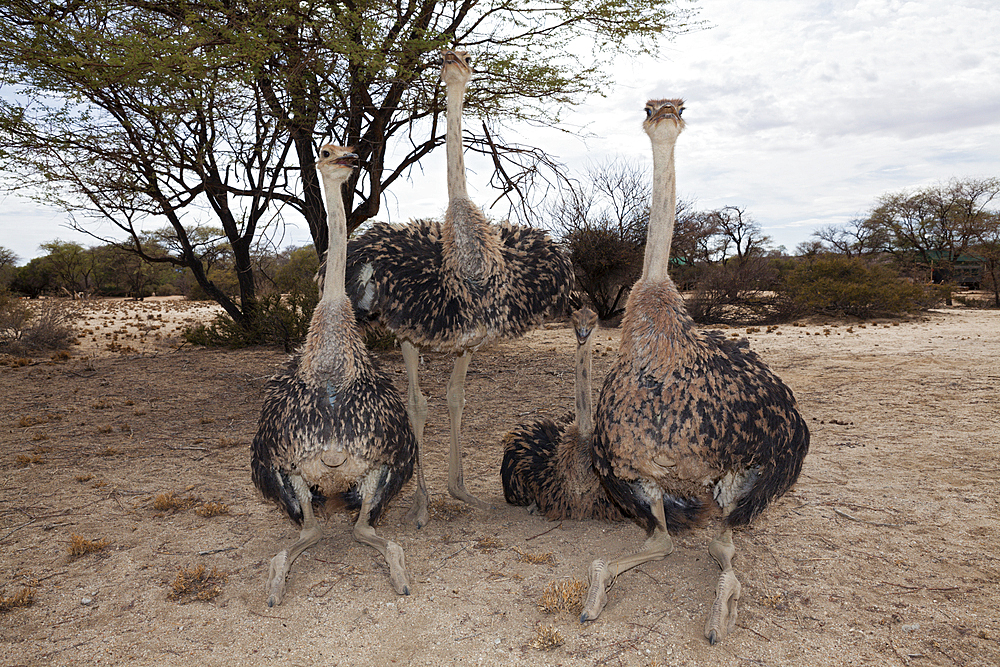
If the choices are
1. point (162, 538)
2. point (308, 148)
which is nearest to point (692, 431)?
point (162, 538)

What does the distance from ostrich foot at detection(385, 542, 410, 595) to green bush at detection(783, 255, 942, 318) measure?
1531 cm

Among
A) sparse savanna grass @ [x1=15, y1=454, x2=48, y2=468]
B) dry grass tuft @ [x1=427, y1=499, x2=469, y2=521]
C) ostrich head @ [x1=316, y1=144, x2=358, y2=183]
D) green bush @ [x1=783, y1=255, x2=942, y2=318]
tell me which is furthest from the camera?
green bush @ [x1=783, y1=255, x2=942, y2=318]

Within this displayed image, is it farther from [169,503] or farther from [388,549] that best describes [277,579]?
[169,503]

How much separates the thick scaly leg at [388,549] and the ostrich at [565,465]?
1181 mm

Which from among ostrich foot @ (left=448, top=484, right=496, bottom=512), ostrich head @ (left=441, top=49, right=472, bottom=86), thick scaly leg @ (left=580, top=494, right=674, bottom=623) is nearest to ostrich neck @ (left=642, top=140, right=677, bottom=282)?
thick scaly leg @ (left=580, top=494, right=674, bottom=623)

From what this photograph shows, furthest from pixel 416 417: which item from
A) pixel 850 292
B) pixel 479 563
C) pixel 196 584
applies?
pixel 850 292

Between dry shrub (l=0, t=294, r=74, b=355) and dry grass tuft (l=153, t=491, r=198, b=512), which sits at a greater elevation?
dry shrub (l=0, t=294, r=74, b=355)

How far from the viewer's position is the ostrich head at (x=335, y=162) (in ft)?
11.5

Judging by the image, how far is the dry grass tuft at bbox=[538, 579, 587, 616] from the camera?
3.17m

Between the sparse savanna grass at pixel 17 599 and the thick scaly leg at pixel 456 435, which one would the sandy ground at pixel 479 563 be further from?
the thick scaly leg at pixel 456 435

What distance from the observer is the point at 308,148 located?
9641 mm

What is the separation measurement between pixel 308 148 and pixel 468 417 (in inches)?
207

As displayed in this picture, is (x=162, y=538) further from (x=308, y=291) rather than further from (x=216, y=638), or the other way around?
(x=308, y=291)

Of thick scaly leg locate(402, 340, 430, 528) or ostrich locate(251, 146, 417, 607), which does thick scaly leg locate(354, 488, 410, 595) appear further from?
thick scaly leg locate(402, 340, 430, 528)
